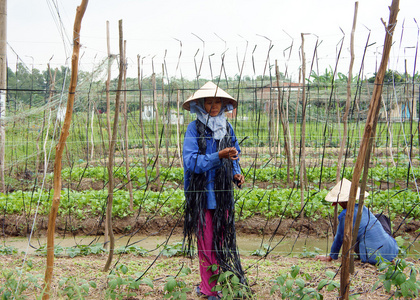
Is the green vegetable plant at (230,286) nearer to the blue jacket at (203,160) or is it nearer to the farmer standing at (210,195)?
the farmer standing at (210,195)

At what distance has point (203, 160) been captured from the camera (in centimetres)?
233

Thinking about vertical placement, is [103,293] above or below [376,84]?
below

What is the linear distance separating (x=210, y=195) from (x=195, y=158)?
0.29 meters

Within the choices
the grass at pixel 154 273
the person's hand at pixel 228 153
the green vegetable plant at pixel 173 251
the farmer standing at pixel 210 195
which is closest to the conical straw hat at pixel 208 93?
the farmer standing at pixel 210 195

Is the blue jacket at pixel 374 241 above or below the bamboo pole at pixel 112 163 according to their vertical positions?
below

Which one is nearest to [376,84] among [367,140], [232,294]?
[367,140]

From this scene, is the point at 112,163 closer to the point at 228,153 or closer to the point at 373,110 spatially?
the point at 228,153

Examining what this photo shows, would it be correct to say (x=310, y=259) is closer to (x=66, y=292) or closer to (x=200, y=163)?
(x=200, y=163)

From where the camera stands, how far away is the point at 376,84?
80.3 inches

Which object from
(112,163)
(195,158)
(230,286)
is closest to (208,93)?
(195,158)

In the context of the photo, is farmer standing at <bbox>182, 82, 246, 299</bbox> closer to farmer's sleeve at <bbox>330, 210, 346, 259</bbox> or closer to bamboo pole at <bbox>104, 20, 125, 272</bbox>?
bamboo pole at <bbox>104, 20, 125, 272</bbox>

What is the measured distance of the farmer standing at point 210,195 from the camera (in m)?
2.48

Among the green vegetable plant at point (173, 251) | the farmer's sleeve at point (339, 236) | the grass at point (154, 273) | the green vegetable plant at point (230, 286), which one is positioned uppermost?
the farmer's sleeve at point (339, 236)

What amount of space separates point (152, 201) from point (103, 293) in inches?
108
